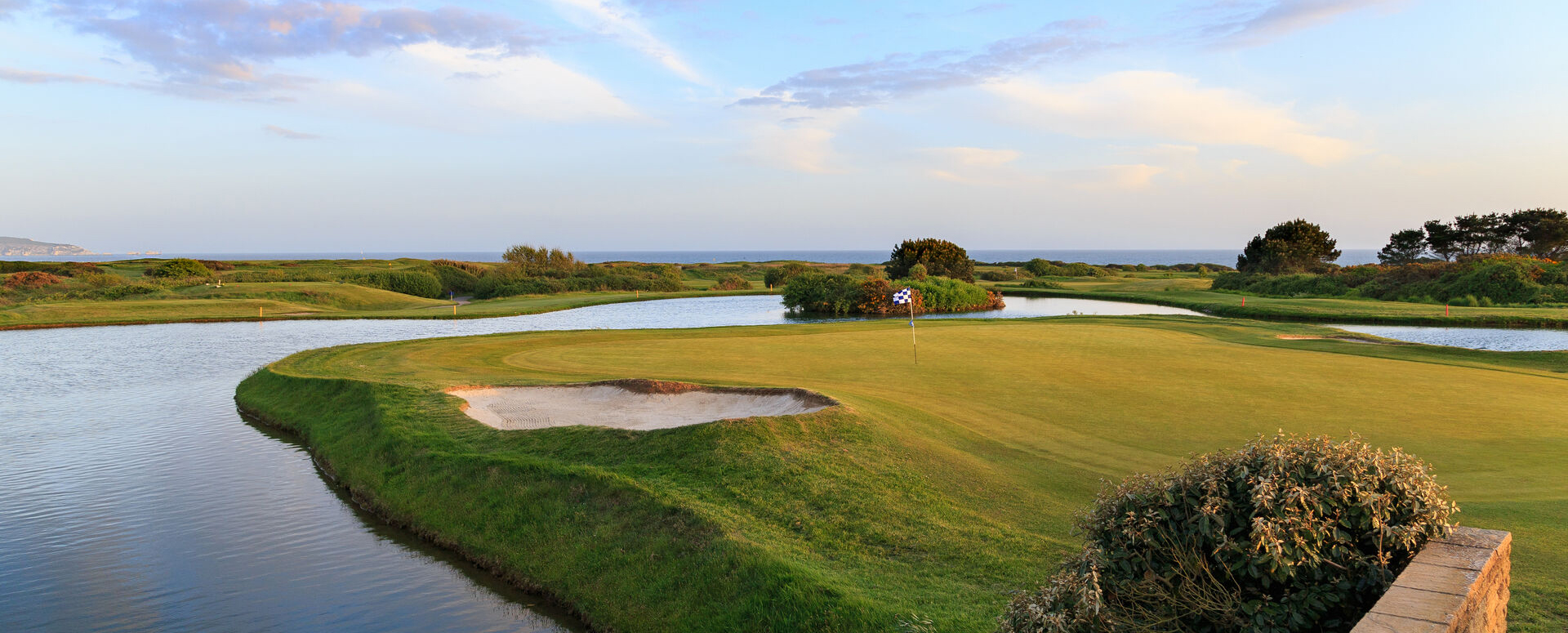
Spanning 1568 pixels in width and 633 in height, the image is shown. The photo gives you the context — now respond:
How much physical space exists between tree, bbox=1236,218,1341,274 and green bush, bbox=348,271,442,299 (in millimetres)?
73671

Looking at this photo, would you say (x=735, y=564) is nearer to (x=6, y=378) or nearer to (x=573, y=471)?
(x=573, y=471)

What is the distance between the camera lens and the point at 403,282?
6894 centimetres

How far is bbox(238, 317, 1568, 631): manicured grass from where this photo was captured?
7242mm

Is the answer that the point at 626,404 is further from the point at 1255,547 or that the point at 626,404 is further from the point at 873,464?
the point at 1255,547

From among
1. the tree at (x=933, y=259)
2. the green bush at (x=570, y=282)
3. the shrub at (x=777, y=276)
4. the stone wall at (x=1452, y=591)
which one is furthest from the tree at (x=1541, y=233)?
the stone wall at (x=1452, y=591)

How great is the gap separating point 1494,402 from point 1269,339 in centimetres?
1201

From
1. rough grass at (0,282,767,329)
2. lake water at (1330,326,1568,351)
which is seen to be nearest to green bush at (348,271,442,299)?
rough grass at (0,282,767,329)

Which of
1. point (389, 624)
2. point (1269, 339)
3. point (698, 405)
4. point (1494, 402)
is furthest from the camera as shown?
point (1269, 339)

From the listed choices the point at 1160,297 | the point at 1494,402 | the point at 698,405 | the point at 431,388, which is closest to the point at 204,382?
the point at 431,388

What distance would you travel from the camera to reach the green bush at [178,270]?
64.2 m

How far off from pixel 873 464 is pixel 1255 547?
21.9 ft

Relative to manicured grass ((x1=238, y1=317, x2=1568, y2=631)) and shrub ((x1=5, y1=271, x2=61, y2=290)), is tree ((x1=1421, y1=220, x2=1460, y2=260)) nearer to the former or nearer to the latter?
manicured grass ((x1=238, y1=317, x2=1568, y2=631))

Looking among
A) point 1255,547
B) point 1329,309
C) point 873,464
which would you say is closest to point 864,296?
point 1329,309

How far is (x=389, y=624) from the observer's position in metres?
8.29
